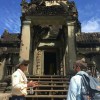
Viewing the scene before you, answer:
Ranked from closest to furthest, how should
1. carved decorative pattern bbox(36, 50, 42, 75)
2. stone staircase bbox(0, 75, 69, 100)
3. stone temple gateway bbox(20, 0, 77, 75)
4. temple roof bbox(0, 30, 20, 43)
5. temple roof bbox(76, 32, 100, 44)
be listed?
1. stone staircase bbox(0, 75, 69, 100)
2. stone temple gateway bbox(20, 0, 77, 75)
3. carved decorative pattern bbox(36, 50, 42, 75)
4. temple roof bbox(76, 32, 100, 44)
5. temple roof bbox(0, 30, 20, 43)

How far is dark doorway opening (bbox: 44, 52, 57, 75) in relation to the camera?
74.7ft

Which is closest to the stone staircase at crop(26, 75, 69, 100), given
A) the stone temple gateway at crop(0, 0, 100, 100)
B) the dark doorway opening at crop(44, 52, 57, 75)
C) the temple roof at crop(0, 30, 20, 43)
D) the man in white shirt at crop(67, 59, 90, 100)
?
the stone temple gateway at crop(0, 0, 100, 100)

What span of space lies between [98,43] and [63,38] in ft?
17.1

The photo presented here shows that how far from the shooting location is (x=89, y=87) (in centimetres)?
429

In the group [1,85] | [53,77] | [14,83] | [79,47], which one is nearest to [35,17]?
[53,77]

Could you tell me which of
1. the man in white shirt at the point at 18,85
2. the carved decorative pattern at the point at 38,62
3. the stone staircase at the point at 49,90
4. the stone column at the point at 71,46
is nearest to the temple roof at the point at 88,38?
the carved decorative pattern at the point at 38,62

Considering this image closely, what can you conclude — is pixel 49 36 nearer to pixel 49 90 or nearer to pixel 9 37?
pixel 9 37

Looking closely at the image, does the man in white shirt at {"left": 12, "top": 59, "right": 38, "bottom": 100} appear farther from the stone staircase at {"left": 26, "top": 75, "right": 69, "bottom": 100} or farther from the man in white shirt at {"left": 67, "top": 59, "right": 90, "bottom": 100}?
the stone staircase at {"left": 26, "top": 75, "right": 69, "bottom": 100}

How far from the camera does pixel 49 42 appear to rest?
2239 centimetres

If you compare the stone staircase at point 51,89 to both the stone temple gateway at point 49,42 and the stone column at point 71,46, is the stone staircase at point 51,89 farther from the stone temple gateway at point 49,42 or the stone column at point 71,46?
the stone column at point 71,46

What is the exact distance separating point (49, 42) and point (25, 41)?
5325 mm

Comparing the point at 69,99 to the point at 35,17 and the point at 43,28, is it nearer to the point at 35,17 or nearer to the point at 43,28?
the point at 35,17

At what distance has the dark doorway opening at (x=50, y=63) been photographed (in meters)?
22.8

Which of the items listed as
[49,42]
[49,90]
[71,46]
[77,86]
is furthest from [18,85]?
[49,42]
